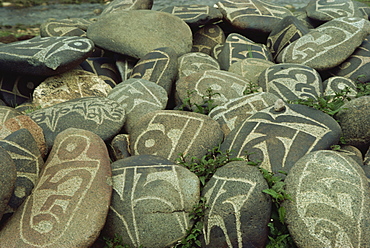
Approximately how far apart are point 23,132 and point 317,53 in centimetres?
451

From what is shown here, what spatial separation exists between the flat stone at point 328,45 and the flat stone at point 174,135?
2448 mm

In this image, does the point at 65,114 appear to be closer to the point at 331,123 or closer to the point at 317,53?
the point at 331,123

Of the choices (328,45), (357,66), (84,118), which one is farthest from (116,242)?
(357,66)

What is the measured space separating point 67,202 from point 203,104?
8.00 ft

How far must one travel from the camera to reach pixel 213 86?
5234mm

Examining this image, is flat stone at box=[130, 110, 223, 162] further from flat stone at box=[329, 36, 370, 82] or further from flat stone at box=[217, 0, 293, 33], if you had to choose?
flat stone at box=[217, 0, 293, 33]

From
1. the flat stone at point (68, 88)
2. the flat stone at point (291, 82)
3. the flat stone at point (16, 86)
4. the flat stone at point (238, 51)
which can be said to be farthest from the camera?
the flat stone at point (238, 51)

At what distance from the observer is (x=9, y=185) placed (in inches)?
116

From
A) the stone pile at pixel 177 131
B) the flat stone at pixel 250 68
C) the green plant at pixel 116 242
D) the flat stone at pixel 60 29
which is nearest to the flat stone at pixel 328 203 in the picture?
the stone pile at pixel 177 131

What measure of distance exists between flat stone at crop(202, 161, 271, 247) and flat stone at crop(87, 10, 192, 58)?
147 inches

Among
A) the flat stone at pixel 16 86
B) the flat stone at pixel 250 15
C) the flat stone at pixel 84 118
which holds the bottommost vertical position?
the flat stone at pixel 16 86

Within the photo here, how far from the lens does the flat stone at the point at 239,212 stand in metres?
3.00

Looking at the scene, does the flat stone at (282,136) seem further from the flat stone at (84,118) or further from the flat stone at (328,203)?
the flat stone at (84,118)

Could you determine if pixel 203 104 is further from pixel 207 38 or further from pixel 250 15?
pixel 250 15
